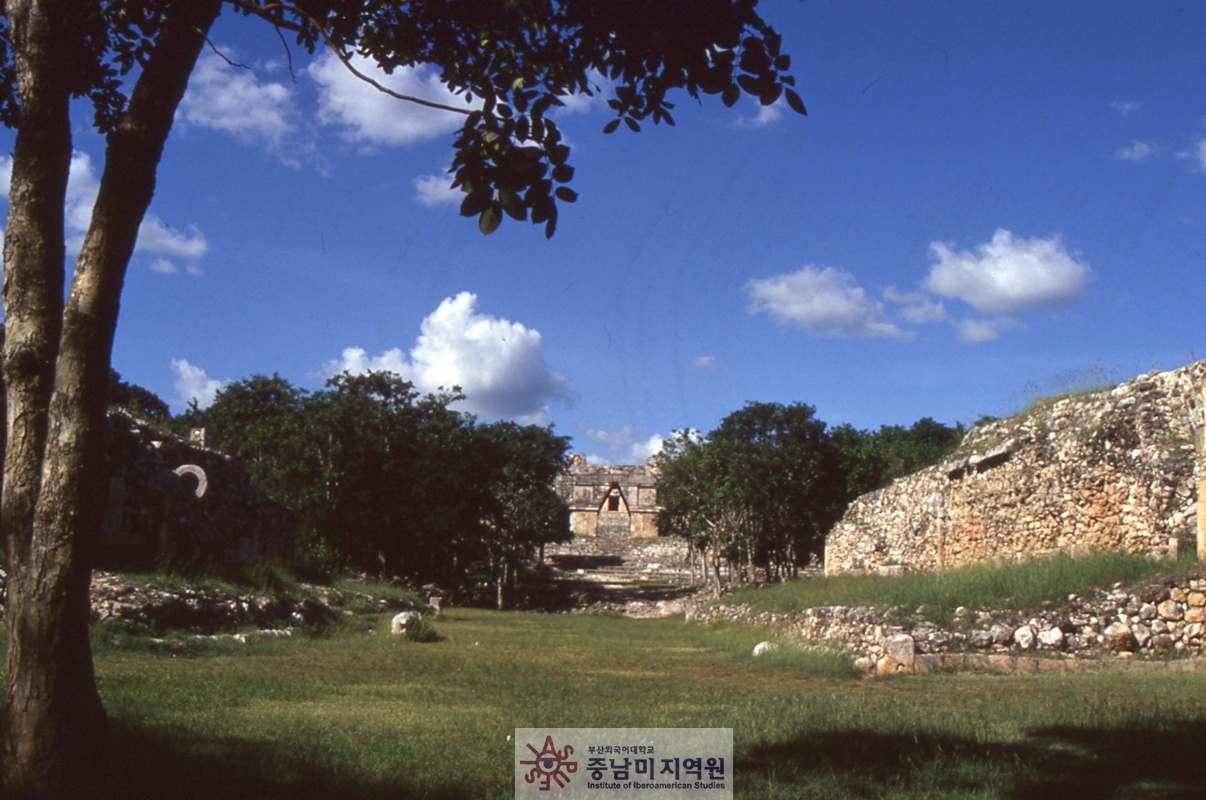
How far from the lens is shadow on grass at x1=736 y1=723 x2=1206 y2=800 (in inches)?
189

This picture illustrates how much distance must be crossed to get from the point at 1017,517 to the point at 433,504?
20.8 m

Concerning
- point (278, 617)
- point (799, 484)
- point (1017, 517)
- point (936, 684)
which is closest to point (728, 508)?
point (799, 484)

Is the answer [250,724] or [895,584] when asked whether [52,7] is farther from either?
[895,584]

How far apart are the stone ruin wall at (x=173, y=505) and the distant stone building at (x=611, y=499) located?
143ft

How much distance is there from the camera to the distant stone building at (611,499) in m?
64.9

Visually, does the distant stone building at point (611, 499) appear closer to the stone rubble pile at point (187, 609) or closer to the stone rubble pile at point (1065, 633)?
the stone rubble pile at point (187, 609)

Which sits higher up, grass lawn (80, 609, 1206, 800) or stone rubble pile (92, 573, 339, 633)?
stone rubble pile (92, 573, 339, 633)

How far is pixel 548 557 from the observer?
5538cm

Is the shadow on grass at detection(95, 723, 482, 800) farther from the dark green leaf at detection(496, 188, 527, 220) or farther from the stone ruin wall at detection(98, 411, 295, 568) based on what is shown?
the stone ruin wall at detection(98, 411, 295, 568)

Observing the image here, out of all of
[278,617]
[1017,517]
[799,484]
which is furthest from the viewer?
[799,484]

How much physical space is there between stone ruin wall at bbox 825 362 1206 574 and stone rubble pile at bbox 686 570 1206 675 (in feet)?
7.11

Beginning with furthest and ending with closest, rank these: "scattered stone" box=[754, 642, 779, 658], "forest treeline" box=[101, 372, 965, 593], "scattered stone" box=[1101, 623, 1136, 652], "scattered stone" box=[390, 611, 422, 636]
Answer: "forest treeline" box=[101, 372, 965, 593] → "scattered stone" box=[390, 611, 422, 636] → "scattered stone" box=[754, 642, 779, 658] → "scattered stone" box=[1101, 623, 1136, 652]

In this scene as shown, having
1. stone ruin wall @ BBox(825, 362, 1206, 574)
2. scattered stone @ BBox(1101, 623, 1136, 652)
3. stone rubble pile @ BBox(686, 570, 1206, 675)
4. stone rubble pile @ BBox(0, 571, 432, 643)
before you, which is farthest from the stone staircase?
scattered stone @ BBox(1101, 623, 1136, 652)

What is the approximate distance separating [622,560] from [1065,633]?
4335 cm
